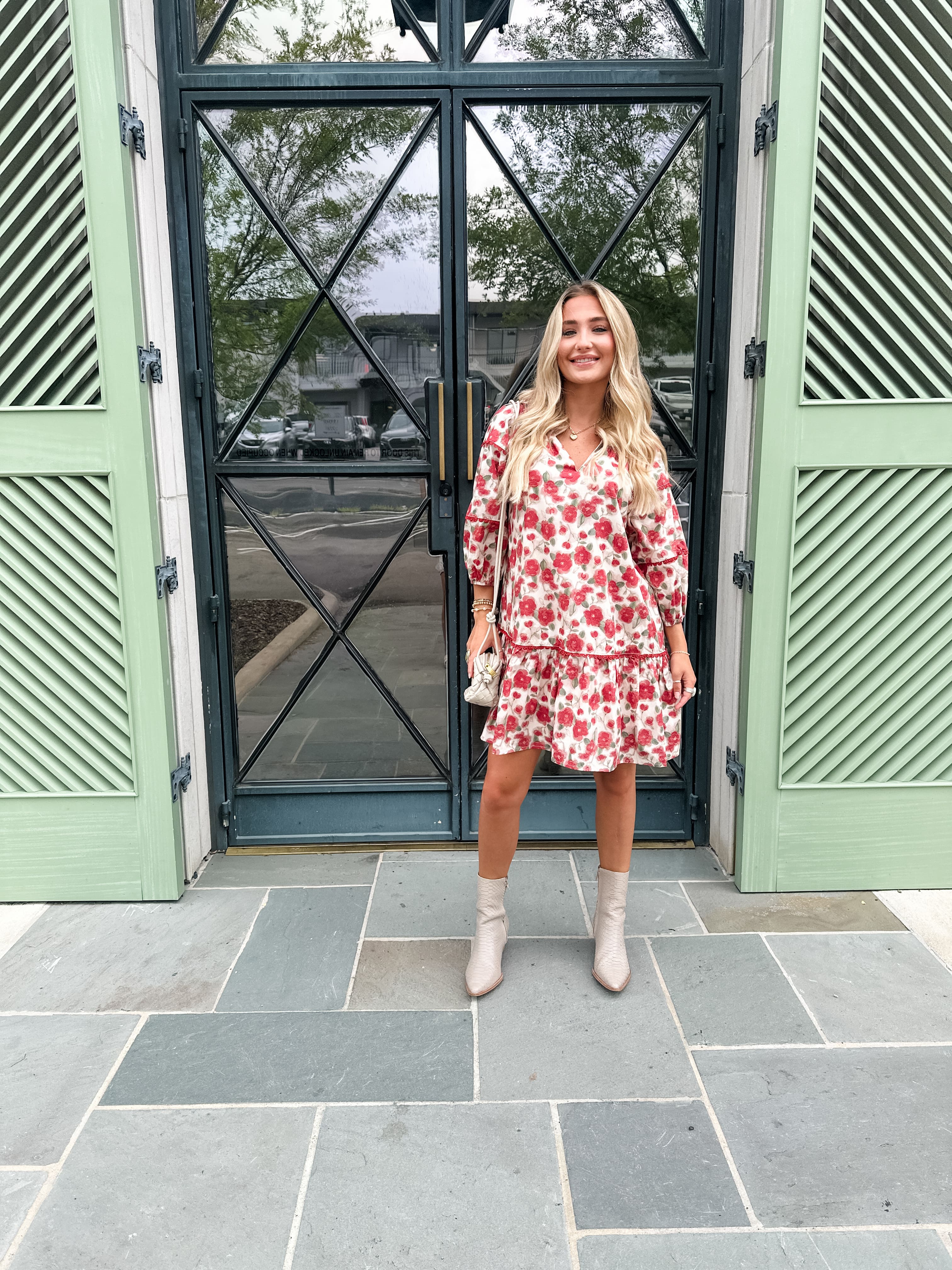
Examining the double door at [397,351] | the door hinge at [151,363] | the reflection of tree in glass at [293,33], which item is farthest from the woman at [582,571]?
the reflection of tree in glass at [293,33]

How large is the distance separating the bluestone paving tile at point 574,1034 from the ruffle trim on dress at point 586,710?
59 cm

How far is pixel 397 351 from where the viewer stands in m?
2.88

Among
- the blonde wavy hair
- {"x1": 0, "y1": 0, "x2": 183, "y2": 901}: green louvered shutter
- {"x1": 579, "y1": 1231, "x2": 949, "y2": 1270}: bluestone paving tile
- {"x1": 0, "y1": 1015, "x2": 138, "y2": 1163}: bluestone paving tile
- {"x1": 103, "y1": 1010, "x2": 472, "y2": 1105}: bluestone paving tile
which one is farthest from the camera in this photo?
{"x1": 0, "y1": 0, "x2": 183, "y2": 901}: green louvered shutter

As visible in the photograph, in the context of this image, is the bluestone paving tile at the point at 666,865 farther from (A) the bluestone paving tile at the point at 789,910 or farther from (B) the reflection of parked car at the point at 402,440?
(B) the reflection of parked car at the point at 402,440

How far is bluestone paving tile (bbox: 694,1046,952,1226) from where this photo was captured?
5.41ft

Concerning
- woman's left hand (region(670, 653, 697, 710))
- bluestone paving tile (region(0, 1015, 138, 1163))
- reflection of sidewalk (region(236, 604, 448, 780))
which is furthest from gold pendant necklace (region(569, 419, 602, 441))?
bluestone paving tile (region(0, 1015, 138, 1163))

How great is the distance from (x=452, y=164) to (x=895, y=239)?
1.34 meters

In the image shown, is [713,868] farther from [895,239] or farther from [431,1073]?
[895,239]

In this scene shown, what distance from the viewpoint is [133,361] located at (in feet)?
8.19

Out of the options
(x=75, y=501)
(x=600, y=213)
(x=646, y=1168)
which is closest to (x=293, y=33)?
(x=600, y=213)

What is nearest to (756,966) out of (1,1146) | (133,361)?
(1,1146)

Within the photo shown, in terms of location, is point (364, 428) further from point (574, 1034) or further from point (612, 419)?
point (574, 1034)

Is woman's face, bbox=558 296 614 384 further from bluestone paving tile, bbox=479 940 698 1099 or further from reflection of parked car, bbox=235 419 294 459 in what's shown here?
bluestone paving tile, bbox=479 940 698 1099

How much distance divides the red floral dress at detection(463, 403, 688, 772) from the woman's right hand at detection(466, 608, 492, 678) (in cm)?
5
